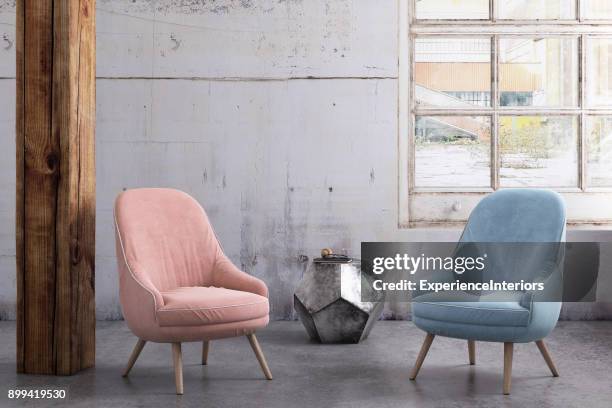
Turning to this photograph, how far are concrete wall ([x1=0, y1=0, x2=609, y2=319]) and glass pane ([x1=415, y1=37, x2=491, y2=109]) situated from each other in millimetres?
318

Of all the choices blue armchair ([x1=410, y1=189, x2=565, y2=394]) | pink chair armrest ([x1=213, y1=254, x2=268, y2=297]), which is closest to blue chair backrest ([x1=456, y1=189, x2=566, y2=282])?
blue armchair ([x1=410, y1=189, x2=565, y2=394])

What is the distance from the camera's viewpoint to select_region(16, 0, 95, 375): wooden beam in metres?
3.35

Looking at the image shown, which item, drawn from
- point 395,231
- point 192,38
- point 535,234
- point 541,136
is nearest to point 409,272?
point 395,231

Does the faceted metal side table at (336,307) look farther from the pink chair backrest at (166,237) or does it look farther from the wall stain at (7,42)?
the wall stain at (7,42)

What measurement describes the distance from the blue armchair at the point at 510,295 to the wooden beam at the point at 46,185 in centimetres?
176

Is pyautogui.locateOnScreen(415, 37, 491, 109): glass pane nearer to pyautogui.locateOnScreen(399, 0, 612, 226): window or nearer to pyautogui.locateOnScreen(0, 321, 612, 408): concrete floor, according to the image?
pyautogui.locateOnScreen(399, 0, 612, 226): window

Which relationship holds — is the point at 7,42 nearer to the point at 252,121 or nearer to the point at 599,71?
the point at 252,121

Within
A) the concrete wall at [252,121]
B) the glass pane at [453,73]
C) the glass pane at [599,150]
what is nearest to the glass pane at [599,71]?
the glass pane at [599,150]

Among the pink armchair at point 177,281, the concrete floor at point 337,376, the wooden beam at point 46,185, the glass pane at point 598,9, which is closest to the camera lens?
the concrete floor at point 337,376

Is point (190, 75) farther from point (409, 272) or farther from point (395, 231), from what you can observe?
point (409, 272)

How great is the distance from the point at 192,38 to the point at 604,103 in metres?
3.15

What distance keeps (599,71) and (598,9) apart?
0.47 m

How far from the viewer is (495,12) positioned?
5141 mm

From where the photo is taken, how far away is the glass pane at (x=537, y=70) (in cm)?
516
